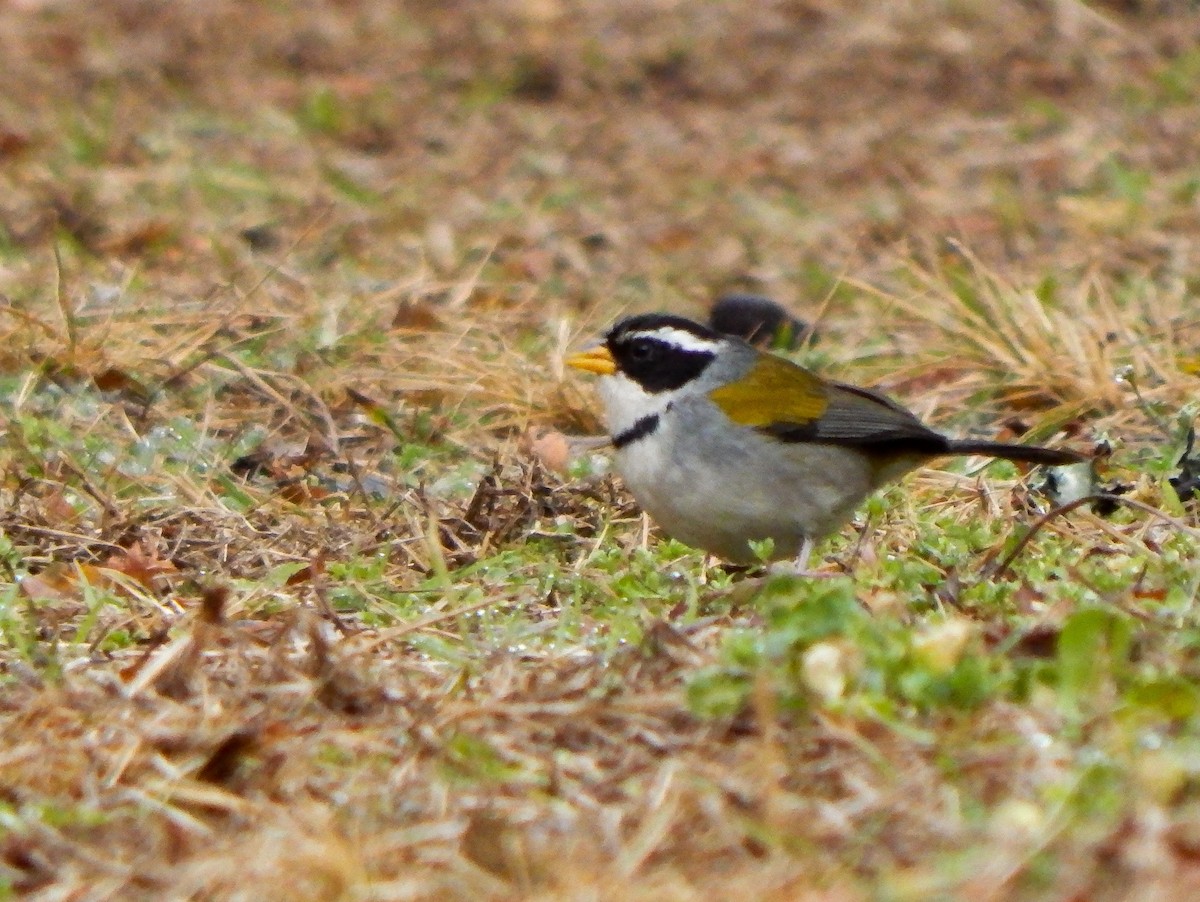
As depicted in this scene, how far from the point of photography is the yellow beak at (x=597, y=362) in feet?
21.7

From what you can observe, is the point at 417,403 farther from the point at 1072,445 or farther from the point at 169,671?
the point at 169,671

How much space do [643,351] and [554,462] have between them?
1071 mm

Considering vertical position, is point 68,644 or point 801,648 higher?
point 801,648

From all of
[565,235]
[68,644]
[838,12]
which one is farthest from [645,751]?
[838,12]

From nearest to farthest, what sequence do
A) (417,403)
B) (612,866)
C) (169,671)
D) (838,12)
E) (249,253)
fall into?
(612,866) < (169,671) < (417,403) < (249,253) < (838,12)

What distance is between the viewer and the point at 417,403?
27.0 feet

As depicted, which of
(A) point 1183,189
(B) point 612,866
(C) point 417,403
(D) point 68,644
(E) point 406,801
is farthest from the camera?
(A) point 1183,189

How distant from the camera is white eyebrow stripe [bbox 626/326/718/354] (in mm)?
6578

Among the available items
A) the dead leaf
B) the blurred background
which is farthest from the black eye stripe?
the blurred background

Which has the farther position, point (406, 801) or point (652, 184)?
point (652, 184)

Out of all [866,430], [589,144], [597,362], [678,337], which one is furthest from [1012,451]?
[589,144]

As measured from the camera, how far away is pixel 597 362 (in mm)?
6621

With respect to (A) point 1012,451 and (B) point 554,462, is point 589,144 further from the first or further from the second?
(A) point 1012,451

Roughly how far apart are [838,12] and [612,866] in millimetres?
11620
